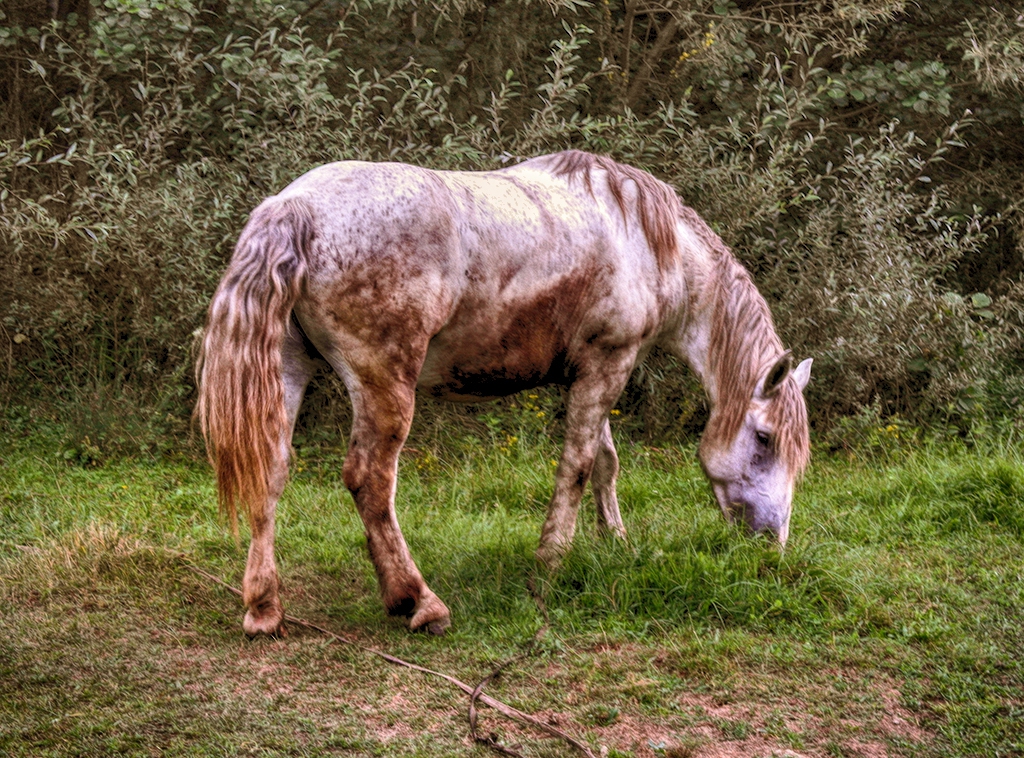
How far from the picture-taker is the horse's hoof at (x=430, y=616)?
4168 mm

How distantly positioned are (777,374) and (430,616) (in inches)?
77.7

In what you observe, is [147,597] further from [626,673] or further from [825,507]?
[825,507]

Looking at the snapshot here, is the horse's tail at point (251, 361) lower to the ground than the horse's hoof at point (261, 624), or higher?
higher

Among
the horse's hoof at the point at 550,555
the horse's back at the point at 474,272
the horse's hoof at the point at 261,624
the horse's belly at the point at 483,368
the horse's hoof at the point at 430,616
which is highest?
the horse's back at the point at 474,272

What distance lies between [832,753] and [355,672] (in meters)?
1.71

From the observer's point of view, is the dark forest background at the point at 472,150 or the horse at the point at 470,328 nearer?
the horse at the point at 470,328

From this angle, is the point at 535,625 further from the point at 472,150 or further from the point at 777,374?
the point at 472,150

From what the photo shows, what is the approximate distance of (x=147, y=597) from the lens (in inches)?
183

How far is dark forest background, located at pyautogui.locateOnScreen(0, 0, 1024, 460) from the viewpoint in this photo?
687 centimetres

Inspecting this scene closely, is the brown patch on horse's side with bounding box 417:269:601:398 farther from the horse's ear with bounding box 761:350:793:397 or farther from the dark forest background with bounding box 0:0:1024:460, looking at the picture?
the dark forest background with bounding box 0:0:1024:460

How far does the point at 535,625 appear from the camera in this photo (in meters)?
4.27

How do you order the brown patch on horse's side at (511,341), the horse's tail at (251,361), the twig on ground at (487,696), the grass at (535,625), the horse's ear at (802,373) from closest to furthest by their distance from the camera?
the twig on ground at (487,696)
the grass at (535,625)
the horse's tail at (251,361)
the brown patch on horse's side at (511,341)
the horse's ear at (802,373)

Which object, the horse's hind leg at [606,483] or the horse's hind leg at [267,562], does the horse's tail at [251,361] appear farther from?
the horse's hind leg at [606,483]

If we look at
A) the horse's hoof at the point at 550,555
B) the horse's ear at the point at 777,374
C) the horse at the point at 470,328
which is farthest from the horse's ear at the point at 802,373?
the horse's hoof at the point at 550,555
